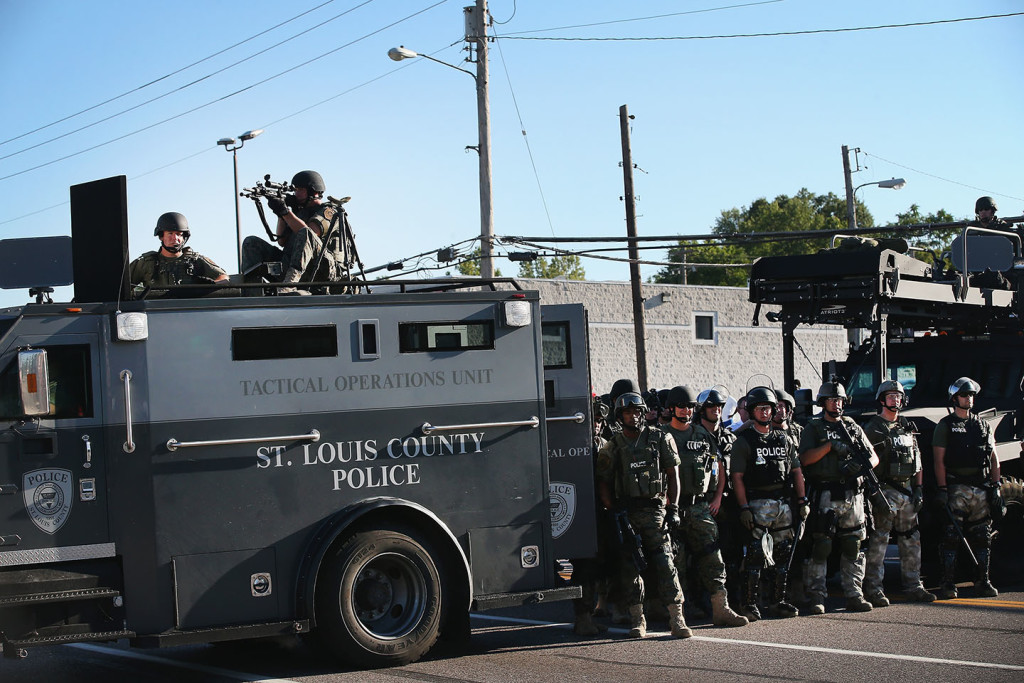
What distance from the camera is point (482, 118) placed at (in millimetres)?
20609

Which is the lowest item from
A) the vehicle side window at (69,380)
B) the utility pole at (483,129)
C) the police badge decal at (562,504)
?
the police badge decal at (562,504)

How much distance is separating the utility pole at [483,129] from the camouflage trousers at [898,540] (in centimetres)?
1087

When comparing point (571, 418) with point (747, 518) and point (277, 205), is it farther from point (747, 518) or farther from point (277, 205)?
point (277, 205)

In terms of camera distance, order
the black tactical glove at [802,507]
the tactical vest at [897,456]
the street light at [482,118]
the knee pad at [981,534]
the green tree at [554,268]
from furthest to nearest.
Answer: the green tree at [554,268] → the street light at [482,118] → the knee pad at [981,534] → the tactical vest at [897,456] → the black tactical glove at [802,507]

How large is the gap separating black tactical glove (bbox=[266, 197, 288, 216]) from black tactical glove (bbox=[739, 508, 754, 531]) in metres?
4.60

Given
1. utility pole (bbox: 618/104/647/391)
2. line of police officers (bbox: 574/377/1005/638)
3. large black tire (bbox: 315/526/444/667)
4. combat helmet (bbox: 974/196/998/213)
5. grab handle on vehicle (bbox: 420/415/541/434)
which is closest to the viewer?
large black tire (bbox: 315/526/444/667)

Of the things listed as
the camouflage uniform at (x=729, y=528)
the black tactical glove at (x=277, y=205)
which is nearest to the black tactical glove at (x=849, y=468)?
the camouflage uniform at (x=729, y=528)

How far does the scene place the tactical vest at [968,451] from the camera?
11.2 meters

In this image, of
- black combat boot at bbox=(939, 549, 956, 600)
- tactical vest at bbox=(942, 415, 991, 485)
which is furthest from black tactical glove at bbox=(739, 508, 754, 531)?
tactical vest at bbox=(942, 415, 991, 485)

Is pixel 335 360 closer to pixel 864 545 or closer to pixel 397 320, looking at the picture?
pixel 397 320

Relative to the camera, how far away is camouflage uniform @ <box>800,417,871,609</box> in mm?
10273

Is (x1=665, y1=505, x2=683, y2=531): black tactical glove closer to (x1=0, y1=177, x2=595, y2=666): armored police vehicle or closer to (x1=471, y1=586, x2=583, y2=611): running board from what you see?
(x1=471, y1=586, x2=583, y2=611): running board

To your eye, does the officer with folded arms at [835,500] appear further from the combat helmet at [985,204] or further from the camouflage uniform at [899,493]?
the combat helmet at [985,204]

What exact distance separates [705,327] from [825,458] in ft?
95.9
